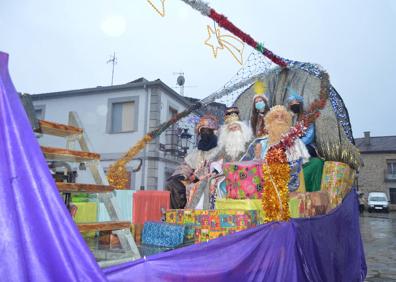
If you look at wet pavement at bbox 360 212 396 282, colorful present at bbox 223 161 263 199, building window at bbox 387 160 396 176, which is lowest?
wet pavement at bbox 360 212 396 282

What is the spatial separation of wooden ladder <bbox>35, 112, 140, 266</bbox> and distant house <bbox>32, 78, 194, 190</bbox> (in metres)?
13.2

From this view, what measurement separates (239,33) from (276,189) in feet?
9.49

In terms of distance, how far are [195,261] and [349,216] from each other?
→ 3.89 meters

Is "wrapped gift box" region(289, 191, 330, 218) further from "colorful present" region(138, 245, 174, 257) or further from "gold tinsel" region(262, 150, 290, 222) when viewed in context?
"colorful present" region(138, 245, 174, 257)

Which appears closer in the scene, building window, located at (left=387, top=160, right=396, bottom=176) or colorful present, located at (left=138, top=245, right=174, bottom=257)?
colorful present, located at (left=138, top=245, right=174, bottom=257)

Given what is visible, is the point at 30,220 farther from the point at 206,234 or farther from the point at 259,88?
the point at 259,88

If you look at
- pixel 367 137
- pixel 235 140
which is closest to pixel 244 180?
pixel 235 140

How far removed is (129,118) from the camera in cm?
1680

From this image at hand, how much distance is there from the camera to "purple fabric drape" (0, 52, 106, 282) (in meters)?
1.47

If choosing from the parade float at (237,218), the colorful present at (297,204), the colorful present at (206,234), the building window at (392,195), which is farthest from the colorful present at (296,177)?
the building window at (392,195)

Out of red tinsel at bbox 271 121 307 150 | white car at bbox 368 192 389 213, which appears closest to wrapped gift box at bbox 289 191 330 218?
red tinsel at bbox 271 121 307 150

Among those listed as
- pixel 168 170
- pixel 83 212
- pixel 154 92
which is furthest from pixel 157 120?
pixel 83 212

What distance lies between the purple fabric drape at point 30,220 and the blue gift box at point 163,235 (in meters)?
2.17

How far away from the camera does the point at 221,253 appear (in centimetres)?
257
